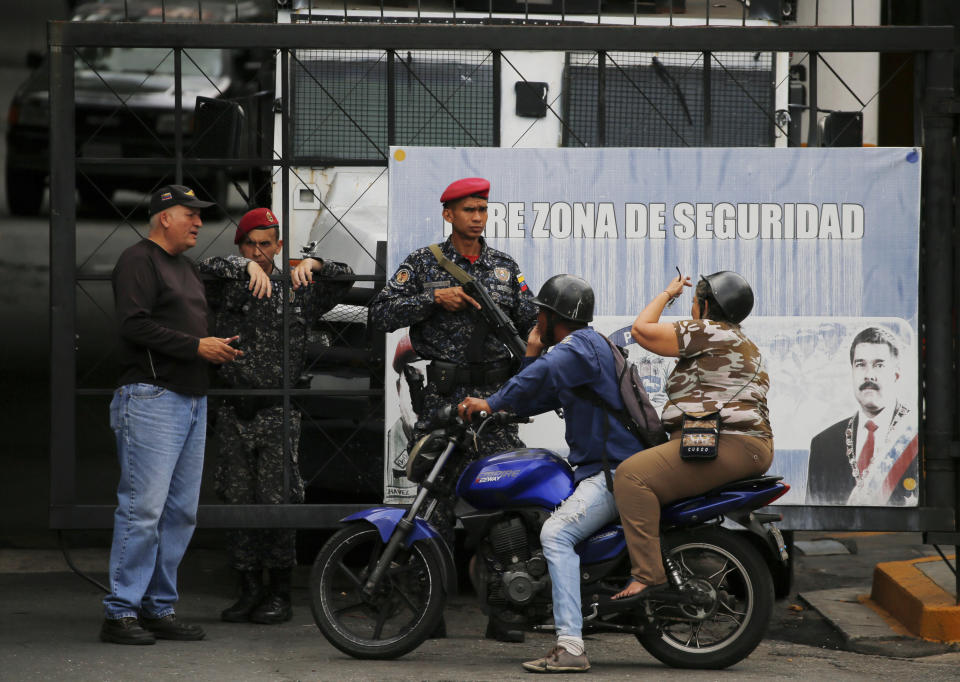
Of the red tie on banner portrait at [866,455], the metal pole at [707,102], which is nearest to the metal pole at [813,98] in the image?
the metal pole at [707,102]

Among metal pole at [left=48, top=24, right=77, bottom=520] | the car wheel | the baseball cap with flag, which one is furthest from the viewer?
the car wheel

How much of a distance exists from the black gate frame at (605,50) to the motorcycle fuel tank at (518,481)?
43.8 inches

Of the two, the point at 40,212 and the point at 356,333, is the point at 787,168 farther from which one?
the point at 40,212

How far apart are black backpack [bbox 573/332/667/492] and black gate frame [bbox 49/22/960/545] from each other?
125cm

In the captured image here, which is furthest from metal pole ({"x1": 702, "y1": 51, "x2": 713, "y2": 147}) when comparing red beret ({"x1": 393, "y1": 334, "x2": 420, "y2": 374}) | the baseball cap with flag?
the baseball cap with flag

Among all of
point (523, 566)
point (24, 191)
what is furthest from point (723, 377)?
point (24, 191)

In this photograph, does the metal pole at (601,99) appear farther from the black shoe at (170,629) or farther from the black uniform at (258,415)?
the black shoe at (170,629)

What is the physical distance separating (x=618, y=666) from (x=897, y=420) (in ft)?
6.15

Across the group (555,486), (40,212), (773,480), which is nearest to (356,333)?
(555,486)

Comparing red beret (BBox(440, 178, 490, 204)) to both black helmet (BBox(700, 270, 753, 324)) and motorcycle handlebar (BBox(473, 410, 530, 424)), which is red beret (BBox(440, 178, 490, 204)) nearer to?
motorcycle handlebar (BBox(473, 410, 530, 424))

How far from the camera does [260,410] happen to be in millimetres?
6551

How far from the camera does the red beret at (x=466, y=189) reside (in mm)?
6086

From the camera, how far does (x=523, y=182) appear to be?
6512 mm

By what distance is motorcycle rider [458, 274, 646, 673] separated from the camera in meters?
5.43
